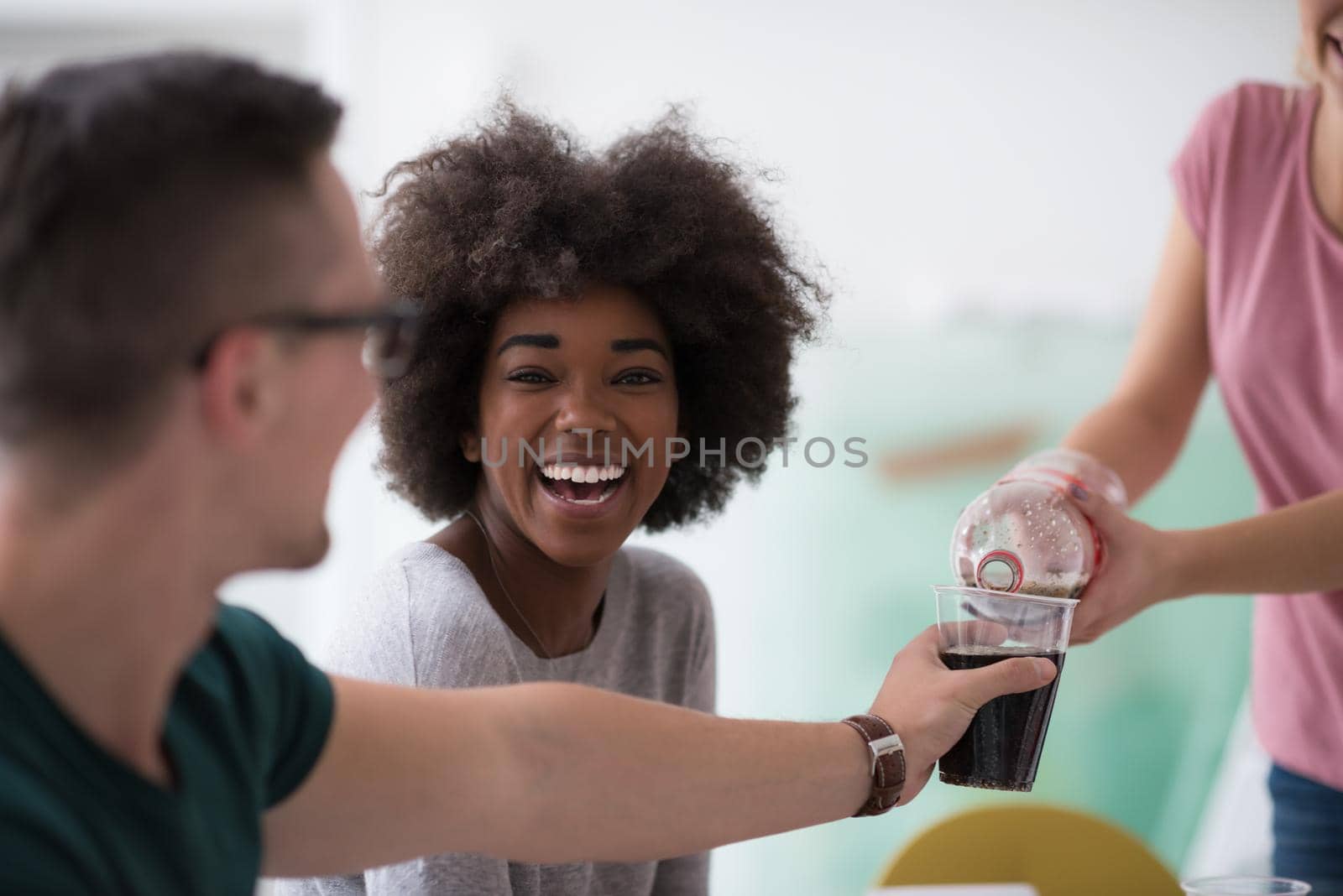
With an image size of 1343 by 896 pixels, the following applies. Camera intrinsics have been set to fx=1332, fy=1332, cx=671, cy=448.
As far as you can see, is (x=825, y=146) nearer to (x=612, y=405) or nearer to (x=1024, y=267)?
(x=1024, y=267)

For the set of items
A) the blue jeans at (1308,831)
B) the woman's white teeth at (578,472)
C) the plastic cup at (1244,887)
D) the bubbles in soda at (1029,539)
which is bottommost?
the blue jeans at (1308,831)

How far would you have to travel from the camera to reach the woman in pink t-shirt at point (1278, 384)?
1742 millimetres

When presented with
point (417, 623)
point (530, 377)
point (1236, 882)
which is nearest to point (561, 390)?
point (530, 377)

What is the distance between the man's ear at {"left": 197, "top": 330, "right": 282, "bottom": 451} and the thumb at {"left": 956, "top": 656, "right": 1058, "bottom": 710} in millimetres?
755

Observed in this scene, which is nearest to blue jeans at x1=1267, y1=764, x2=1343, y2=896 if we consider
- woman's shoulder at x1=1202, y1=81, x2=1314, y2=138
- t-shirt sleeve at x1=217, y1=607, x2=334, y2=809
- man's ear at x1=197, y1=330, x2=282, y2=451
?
woman's shoulder at x1=1202, y1=81, x2=1314, y2=138

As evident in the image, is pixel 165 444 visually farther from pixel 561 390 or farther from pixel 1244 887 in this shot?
pixel 1244 887

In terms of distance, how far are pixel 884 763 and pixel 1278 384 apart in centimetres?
96

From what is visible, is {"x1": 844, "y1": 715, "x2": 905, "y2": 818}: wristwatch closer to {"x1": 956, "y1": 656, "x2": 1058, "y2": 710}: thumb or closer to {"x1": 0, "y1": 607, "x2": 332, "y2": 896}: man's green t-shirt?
{"x1": 956, "y1": 656, "x2": 1058, "y2": 710}: thumb

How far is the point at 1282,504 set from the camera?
6.50 ft

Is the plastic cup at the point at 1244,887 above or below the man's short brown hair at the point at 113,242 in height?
below

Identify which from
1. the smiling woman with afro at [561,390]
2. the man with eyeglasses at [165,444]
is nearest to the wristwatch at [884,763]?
the smiling woman with afro at [561,390]

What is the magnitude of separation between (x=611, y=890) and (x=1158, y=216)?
298cm

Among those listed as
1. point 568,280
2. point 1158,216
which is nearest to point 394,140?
point 1158,216

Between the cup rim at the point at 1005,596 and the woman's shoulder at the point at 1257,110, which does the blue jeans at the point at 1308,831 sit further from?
the woman's shoulder at the point at 1257,110
